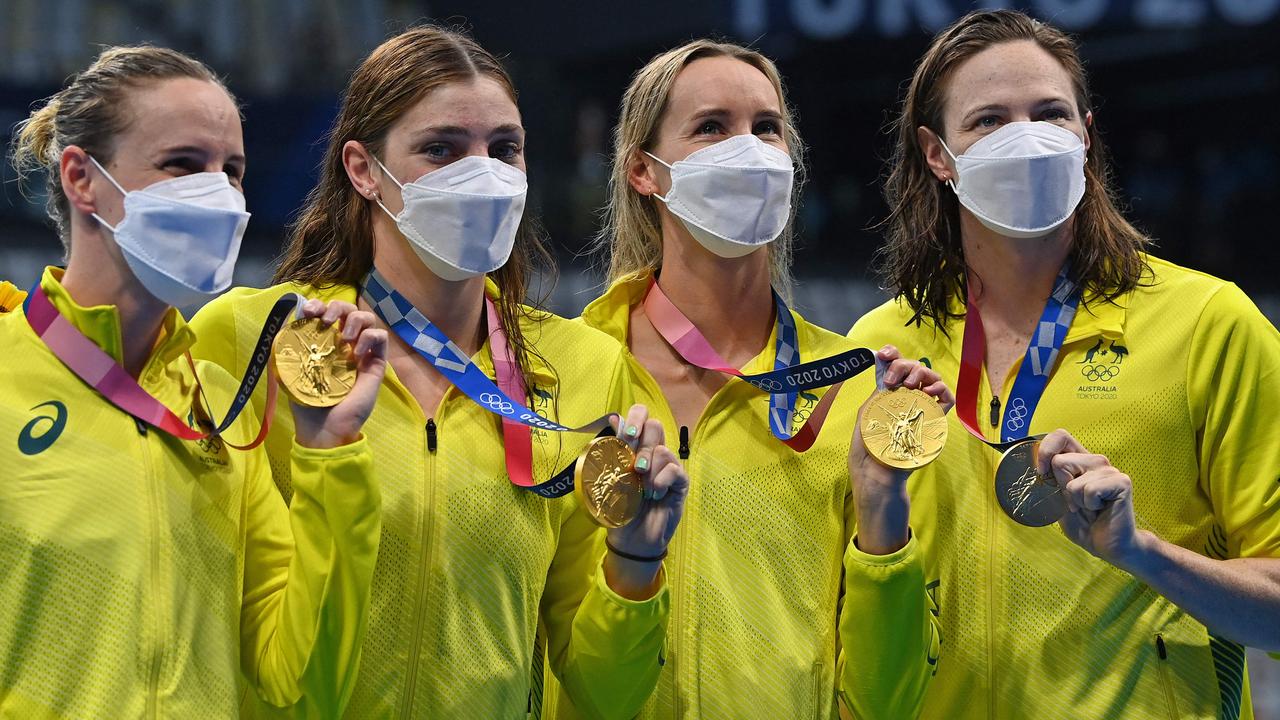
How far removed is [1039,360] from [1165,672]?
29.4 inches

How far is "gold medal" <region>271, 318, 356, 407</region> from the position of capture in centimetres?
290

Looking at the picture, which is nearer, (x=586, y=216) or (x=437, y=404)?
(x=437, y=404)

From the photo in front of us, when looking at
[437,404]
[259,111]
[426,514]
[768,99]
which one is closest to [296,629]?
[426,514]

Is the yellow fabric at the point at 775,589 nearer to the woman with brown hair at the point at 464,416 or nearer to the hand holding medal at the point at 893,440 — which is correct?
the hand holding medal at the point at 893,440

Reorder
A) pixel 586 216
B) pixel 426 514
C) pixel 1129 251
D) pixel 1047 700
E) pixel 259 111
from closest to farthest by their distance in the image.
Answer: pixel 426 514, pixel 1047 700, pixel 1129 251, pixel 259 111, pixel 586 216

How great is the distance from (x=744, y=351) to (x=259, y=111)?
6.17m

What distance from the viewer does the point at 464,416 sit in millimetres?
3314

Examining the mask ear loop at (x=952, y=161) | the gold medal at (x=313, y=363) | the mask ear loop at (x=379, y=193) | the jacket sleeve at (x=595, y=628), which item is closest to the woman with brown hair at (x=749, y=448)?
the jacket sleeve at (x=595, y=628)

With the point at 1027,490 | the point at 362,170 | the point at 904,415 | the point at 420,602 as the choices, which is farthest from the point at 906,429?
the point at 362,170

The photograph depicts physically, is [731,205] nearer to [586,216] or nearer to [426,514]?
[426,514]

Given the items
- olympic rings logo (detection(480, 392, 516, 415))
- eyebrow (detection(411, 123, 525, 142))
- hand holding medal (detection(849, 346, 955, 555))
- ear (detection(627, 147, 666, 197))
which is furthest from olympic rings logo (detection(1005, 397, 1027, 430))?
eyebrow (detection(411, 123, 525, 142))

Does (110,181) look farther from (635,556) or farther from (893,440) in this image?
(893,440)

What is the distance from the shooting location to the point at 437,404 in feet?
10.9

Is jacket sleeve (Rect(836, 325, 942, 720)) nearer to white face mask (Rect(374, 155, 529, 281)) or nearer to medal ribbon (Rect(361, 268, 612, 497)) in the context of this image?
medal ribbon (Rect(361, 268, 612, 497))
